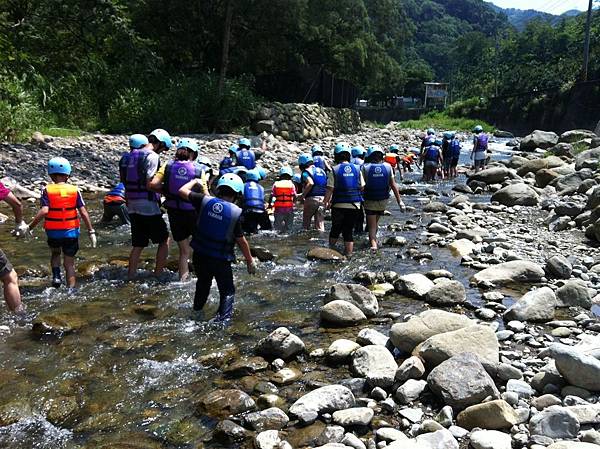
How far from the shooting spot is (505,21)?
19038cm

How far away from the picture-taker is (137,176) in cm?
748

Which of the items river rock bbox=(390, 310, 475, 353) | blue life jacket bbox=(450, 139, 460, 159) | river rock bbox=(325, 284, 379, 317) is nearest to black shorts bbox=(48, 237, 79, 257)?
river rock bbox=(325, 284, 379, 317)

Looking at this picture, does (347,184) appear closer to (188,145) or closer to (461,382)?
(188,145)

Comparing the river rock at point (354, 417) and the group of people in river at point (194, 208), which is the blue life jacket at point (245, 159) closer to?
the group of people in river at point (194, 208)

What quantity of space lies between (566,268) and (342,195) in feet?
12.4

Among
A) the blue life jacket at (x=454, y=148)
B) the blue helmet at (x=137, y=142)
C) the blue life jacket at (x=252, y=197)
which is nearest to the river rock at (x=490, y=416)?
the blue helmet at (x=137, y=142)

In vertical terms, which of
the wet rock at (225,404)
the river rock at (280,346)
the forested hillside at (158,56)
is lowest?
the wet rock at (225,404)

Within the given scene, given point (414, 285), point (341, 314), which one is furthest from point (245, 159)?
point (341, 314)

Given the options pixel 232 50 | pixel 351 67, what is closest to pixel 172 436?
pixel 232 50

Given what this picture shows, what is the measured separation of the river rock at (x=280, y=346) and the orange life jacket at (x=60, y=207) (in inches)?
137

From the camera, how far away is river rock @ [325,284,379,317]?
6539 millimetres

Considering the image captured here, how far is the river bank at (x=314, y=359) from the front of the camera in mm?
4020

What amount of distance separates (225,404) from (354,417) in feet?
3.57

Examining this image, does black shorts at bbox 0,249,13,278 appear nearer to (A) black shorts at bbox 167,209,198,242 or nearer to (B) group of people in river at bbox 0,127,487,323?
(B) group of people in river at bbox 0,127,487,323
